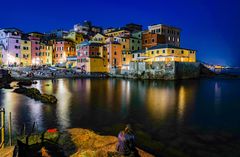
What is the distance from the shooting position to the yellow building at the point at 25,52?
3155 inches

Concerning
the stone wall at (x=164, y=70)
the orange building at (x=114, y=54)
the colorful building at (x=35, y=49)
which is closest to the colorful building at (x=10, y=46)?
the colorful building at (x=35, y=49)

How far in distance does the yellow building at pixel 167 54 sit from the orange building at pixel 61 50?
1466 inches

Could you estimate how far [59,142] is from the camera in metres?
11.3

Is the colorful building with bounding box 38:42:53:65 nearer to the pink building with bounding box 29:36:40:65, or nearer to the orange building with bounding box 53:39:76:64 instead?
the pink building with bounding box 29:36:40:65

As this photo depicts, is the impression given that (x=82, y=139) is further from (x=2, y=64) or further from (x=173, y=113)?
(x=2, y=64)

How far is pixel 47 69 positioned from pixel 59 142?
71.2 meters

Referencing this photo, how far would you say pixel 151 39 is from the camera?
83.8 meters

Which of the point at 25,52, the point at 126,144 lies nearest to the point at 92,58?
the point at 25,52

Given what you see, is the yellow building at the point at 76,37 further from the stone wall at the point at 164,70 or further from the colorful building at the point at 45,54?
the stone wall at the point at 164,70

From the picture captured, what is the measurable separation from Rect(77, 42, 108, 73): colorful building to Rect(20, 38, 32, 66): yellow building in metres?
22.2

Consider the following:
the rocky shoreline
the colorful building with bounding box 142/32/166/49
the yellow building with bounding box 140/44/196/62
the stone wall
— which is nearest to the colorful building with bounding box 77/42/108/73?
the stone wall

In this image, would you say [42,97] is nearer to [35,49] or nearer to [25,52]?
Answer: [25,52]

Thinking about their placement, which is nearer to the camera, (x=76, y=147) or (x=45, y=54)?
(x=76, y=147)

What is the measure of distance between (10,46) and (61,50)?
67.3 ft
